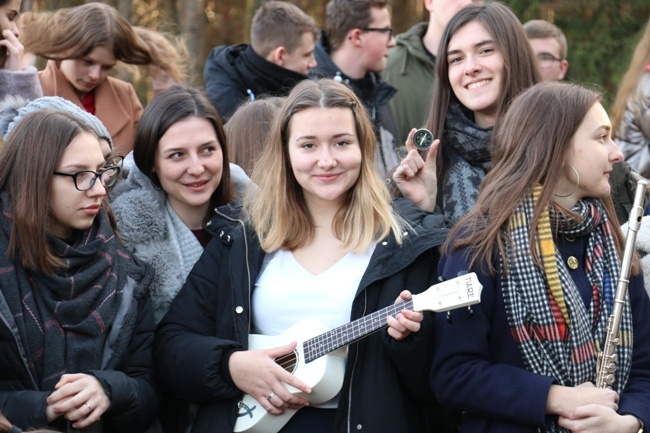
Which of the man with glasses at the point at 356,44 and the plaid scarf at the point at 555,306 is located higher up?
the man with glasses at the point at 356,44

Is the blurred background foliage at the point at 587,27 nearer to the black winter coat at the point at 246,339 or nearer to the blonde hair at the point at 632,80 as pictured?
the blonde hair at the point at 632,80

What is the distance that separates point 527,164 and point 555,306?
549mm

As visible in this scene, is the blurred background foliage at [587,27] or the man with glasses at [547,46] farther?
the blurred background foliage at [587,27]

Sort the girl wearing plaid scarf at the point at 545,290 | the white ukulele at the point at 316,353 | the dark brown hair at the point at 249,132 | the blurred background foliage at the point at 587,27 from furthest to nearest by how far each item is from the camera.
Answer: the blurred background foliage at the point at 587,27 < the dark brown hair at the point at 249,132 < the white ukulele at the point at 316,353 < the girl wearing plaid scarf at the point at 545,290

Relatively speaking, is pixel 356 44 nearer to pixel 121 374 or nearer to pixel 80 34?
pixel 80 34

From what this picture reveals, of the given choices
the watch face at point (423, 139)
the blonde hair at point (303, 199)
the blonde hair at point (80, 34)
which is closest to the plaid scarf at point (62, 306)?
the blonde hair at point (303, 199)

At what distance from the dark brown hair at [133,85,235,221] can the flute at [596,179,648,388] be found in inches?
70.6

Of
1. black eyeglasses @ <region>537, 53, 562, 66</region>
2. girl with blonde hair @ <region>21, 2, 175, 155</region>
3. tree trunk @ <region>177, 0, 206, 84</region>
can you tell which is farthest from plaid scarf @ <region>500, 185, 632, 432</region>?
tree trunk @ <region>177, 0, 206, 84</region>

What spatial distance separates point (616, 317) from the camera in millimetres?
3557

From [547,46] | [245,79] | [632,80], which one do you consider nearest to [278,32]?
[245,79]

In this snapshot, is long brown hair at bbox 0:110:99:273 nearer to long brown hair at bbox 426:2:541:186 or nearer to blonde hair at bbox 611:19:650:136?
long brown hair at bbox 426:2:541:186

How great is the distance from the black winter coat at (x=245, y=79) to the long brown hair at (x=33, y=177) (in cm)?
279

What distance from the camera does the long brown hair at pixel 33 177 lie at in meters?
3.80

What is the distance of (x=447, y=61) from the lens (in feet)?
15.7
